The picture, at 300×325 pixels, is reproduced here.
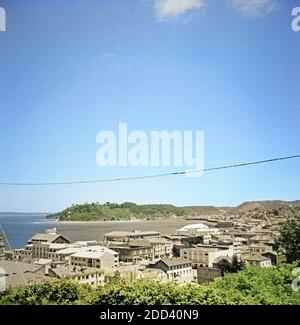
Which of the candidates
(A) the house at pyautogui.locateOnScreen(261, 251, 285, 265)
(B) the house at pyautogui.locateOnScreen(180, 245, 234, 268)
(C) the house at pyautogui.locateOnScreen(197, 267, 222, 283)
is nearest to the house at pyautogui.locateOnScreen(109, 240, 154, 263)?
(B) the house at pyautogui.locateOnScreen(180, 245, 234, 268)

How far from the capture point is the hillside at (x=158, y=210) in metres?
3.54

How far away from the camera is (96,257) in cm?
353

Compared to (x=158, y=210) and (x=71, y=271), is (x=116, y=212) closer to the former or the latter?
(x=158, y=210)

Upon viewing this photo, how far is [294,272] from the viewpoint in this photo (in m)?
3.61

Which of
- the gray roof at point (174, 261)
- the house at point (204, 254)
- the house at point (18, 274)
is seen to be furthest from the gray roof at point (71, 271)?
the house at point (204, 254)

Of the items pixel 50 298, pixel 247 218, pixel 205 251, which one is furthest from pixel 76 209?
pixel 247 218

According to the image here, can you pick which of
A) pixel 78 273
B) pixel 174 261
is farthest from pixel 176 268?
pixel 78 273

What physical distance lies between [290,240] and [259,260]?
275 millimetres

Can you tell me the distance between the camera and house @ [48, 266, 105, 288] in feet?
11.5

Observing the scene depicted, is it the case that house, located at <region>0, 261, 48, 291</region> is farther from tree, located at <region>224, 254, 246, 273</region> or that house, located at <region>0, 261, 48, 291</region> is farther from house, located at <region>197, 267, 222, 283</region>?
tree, located at <region>224, 254, 246, 273</region>

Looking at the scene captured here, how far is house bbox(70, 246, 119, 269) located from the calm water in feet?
0.29

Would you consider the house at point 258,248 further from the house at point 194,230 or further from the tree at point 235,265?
the house at point 194,230

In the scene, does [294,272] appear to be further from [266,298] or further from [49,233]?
[49,233]

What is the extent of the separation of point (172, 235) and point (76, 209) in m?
0.74
